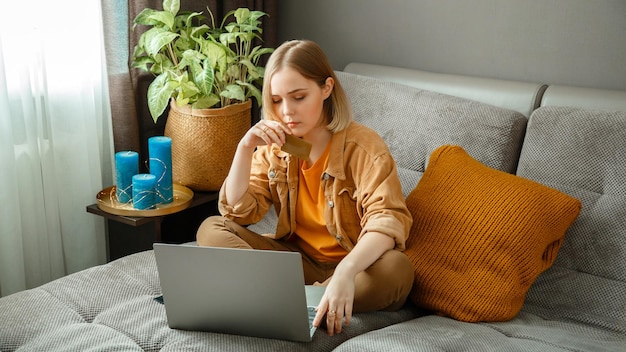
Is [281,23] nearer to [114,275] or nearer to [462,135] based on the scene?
[462,135]

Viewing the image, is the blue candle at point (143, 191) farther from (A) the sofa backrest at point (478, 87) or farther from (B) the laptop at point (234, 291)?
(A) the sofa backrest at point (478, 87)

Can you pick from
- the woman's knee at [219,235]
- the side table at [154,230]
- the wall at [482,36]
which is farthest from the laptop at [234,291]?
the wall at [482,36]

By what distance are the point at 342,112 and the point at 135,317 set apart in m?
0.73

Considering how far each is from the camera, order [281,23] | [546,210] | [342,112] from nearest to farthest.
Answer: [546,210] → [342,112] → [281,23]

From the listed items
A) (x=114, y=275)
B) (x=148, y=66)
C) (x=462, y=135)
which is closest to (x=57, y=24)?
(x=148, y=66)

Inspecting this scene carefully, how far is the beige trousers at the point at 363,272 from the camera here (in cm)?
168

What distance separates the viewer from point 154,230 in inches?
96.5

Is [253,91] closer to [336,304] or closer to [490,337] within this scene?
[336,304]

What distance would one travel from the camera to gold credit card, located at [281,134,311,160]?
1.81m

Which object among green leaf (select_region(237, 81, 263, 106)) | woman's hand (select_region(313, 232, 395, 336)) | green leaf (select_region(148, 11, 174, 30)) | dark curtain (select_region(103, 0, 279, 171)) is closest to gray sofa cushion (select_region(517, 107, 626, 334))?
woman's hand (select_region(313, 232, 395, 336))

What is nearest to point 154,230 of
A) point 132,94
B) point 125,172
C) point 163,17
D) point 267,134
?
point 125,172

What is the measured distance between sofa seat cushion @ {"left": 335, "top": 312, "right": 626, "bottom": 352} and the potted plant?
37.3 inches

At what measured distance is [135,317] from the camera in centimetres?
164

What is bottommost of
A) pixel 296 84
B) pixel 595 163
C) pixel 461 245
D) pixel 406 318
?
pixel 406 318
